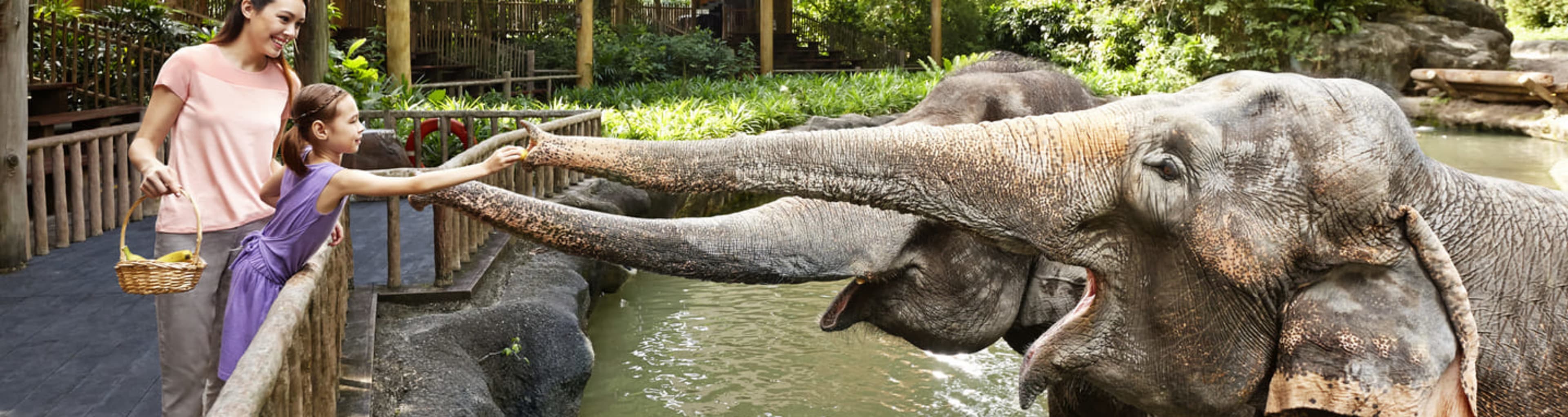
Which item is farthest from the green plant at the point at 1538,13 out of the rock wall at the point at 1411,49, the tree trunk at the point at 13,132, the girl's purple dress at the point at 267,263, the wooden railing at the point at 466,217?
the girl's purple dress at the point at 267,263

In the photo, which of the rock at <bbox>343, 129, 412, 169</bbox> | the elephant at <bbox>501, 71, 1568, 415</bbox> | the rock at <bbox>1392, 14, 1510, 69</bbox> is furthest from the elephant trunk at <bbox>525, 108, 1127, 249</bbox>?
the rock at <bbox>1392, 14, 1510, 69</bbox>

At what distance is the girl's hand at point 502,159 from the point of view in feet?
7.82

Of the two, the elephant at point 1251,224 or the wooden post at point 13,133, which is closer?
the elephant at point 1251,224

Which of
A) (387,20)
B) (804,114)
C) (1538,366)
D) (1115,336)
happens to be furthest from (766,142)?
(804,114)

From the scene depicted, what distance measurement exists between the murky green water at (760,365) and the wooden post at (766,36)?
46.0 ft

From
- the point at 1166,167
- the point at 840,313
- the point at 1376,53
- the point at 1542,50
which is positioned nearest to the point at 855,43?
the point at 1376,53

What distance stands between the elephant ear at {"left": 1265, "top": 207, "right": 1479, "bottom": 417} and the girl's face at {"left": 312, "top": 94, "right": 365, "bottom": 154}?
6.85ft

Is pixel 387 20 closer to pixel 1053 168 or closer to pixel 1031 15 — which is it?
pixel 1053 168

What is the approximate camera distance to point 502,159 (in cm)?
240

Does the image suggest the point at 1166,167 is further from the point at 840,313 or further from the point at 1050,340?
the point at 840,313

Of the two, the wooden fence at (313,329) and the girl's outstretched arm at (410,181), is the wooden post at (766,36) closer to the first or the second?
the wooden fence at (313,329)

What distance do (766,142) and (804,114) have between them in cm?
1361

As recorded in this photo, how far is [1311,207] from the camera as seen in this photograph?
90.3 inches

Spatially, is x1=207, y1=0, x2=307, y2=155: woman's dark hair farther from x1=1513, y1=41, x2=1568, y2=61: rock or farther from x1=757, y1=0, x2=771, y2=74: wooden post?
x1=1513, y1=41, x2=1568, y2=61: rock
